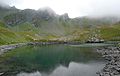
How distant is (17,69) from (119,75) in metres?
37.9

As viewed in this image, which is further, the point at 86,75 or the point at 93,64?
the point at 93,64

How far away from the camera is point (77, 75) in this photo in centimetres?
7119

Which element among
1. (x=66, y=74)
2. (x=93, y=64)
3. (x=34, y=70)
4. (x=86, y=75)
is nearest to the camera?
(x=86, y=75)

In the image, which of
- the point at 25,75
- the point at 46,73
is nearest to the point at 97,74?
the point at 46,73

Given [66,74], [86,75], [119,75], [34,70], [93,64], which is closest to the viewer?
[119,75]

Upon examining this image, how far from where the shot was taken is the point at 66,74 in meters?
74.6

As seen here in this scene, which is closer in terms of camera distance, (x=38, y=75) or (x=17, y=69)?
(x=38, y=75)

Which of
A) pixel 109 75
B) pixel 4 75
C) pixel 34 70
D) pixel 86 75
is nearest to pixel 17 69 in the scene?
pixel 34 70

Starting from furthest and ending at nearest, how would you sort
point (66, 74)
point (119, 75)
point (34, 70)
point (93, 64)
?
point (93, 64), point (34, 70), point (66, 74), point (119, 75)

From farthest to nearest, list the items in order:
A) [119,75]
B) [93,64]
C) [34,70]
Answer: [93,64] < [34,70] < [119,75]

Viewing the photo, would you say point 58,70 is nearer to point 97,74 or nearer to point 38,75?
point 38,75

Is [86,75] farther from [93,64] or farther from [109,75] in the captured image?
[93,64]

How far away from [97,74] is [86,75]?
3.59 m

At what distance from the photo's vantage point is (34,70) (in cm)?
8112
